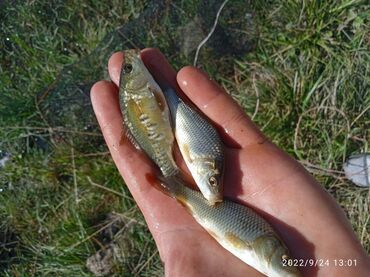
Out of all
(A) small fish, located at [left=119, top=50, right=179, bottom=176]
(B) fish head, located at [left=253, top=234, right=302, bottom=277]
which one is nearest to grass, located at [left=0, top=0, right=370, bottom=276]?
(A) small fish, located at [left=119, top=50, right=179, bottom=176]

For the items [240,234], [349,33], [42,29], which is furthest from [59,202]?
[349,33]

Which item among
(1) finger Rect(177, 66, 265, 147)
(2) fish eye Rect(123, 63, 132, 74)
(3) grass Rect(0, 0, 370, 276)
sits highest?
(2) fish eye Rect(123, 63, 132, 74)

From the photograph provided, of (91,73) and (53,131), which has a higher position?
(91,73)

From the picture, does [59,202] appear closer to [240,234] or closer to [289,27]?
[240,234]

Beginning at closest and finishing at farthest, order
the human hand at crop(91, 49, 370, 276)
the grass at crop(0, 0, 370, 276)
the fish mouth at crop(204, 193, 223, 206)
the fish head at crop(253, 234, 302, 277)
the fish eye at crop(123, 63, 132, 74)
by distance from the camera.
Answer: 1. the fish head at crop(253, 234, 302, 277)
2. the human hand at crop(91, 49, 370, 276)
3. the fish mouth at crop(204, 193, 223, 206)
4. the fish eye at crop(123, 63, 132, 74)
5. the grass at crop(0, 0, 370, 276)

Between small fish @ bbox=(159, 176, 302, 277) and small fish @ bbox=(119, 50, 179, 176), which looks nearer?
small fish @ bbox=(159, 176, 302, 277)

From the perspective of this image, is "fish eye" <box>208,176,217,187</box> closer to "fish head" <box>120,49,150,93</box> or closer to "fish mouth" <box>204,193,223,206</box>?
"fish mouth" <box>204,193,223,206</box>

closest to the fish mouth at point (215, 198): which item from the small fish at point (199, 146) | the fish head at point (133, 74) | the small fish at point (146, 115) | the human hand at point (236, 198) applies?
the small fish at point (199, 146)
